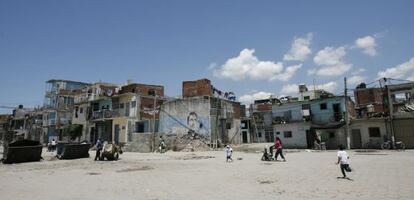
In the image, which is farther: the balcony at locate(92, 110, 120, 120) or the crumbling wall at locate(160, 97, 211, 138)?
the balcony at locate(92, 110, 120, 120)

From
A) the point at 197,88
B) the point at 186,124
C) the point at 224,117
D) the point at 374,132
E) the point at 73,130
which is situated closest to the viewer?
the point at 374,132

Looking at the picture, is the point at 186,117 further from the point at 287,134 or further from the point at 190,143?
the point at 287,134

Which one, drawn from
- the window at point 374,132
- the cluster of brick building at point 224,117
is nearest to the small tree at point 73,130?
the cluster of brick building at point 224,117

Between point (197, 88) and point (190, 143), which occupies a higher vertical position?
point (197, 88)

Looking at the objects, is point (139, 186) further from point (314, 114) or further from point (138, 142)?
point (314, 114)

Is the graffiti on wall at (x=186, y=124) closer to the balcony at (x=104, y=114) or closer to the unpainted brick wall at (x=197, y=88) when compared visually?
the unpainted brick wall at (x=197, y=88)

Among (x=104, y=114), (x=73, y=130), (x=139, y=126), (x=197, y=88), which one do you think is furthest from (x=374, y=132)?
(x=73, y=130)

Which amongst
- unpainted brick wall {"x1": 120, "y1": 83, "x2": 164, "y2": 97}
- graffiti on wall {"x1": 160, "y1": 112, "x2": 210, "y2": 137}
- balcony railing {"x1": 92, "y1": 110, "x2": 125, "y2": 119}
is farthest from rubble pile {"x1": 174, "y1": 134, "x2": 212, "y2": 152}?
unpainted brick wall {"x1": 120, "y1": 83, "x2": 164, "y2": 97}

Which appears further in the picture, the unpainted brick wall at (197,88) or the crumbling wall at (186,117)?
the unpainted brick wall at (197,88)

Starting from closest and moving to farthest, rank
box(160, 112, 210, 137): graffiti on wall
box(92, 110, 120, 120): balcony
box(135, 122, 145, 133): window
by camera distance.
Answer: box(160, 112, 210, 137): graffiti on wall
box(135, 122, 145, 133): window
box(92, 110, 120, 120): balcony

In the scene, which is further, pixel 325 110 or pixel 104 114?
pixel 104 114

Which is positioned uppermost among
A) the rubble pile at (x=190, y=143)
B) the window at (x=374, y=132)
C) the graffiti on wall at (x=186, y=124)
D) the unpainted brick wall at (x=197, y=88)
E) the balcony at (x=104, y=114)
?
the unpainted brick wall at (x=197, y=88)

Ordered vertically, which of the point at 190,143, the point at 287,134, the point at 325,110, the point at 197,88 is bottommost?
the point at 190,143

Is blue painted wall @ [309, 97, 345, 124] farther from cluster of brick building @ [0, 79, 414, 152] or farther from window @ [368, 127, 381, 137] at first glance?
window @ [368, 127, 381, 137]
